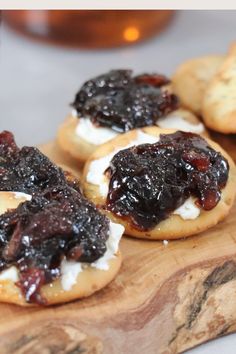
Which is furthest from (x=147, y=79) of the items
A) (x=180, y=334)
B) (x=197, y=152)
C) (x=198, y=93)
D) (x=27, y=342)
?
(x=27, y=342)

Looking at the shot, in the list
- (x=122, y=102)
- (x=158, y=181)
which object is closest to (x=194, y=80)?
(x=122, y=102)

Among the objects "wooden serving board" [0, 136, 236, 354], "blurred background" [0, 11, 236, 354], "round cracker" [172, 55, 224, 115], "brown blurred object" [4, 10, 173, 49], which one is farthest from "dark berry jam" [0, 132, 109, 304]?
"brown blurred object" [4, 10, 173, 49]

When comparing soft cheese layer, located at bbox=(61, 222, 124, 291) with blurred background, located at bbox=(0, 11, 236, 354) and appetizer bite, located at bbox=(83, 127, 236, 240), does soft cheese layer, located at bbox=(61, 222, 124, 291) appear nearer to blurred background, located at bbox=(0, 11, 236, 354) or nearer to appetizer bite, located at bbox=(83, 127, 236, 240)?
appetizer bite, located at bbox=(83, 127, 236, 240)

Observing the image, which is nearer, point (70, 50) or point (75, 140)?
point (75, 140)

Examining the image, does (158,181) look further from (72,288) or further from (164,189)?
(72,288)

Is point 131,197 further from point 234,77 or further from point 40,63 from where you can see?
point 40,63

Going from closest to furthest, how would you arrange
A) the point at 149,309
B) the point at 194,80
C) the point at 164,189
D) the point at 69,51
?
1. the point at 149,309
2. the point at 164,189
3. the point at 194,80
4. the point at 69,51

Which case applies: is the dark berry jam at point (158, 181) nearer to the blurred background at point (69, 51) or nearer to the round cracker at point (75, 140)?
the round cracker at point (75, 140)

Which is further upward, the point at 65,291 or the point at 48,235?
the point at 48,235
